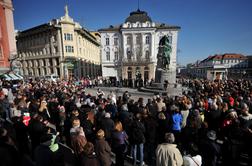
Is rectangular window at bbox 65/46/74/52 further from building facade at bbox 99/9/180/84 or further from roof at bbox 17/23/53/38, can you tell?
building facade at bbox 99/9/180/84

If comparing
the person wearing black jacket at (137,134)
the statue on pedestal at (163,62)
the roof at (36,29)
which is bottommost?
the person wearing black jacket at (137,134)

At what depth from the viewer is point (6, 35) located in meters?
24.8

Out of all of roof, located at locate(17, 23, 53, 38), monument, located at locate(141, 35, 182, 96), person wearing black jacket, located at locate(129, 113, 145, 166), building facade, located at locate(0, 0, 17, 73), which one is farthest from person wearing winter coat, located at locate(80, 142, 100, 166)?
roof, located at locate(17, 23, 53, 38)

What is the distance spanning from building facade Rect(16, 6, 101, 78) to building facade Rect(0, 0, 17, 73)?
14.2m

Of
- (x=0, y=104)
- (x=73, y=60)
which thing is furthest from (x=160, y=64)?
(x=73, y=60)

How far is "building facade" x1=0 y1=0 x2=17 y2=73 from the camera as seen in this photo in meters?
24.0

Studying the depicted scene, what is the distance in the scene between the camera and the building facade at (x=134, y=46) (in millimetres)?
39438

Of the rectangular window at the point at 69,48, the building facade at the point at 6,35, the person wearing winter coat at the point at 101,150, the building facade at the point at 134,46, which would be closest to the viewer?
the person wearing winter coat at the point at 101,150

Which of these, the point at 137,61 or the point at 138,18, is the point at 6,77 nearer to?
the point at 137,61

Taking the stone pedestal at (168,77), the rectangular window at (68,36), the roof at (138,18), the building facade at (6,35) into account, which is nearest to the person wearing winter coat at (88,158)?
the stone pedestal at (168,77)

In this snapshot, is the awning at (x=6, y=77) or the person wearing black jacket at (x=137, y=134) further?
the awning at (x=6, y=77)

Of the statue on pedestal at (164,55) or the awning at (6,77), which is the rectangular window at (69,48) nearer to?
the awning at (6,77)

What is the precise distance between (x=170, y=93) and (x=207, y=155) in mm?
12507

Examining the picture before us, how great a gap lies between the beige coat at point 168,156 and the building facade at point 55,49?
41156 mm
